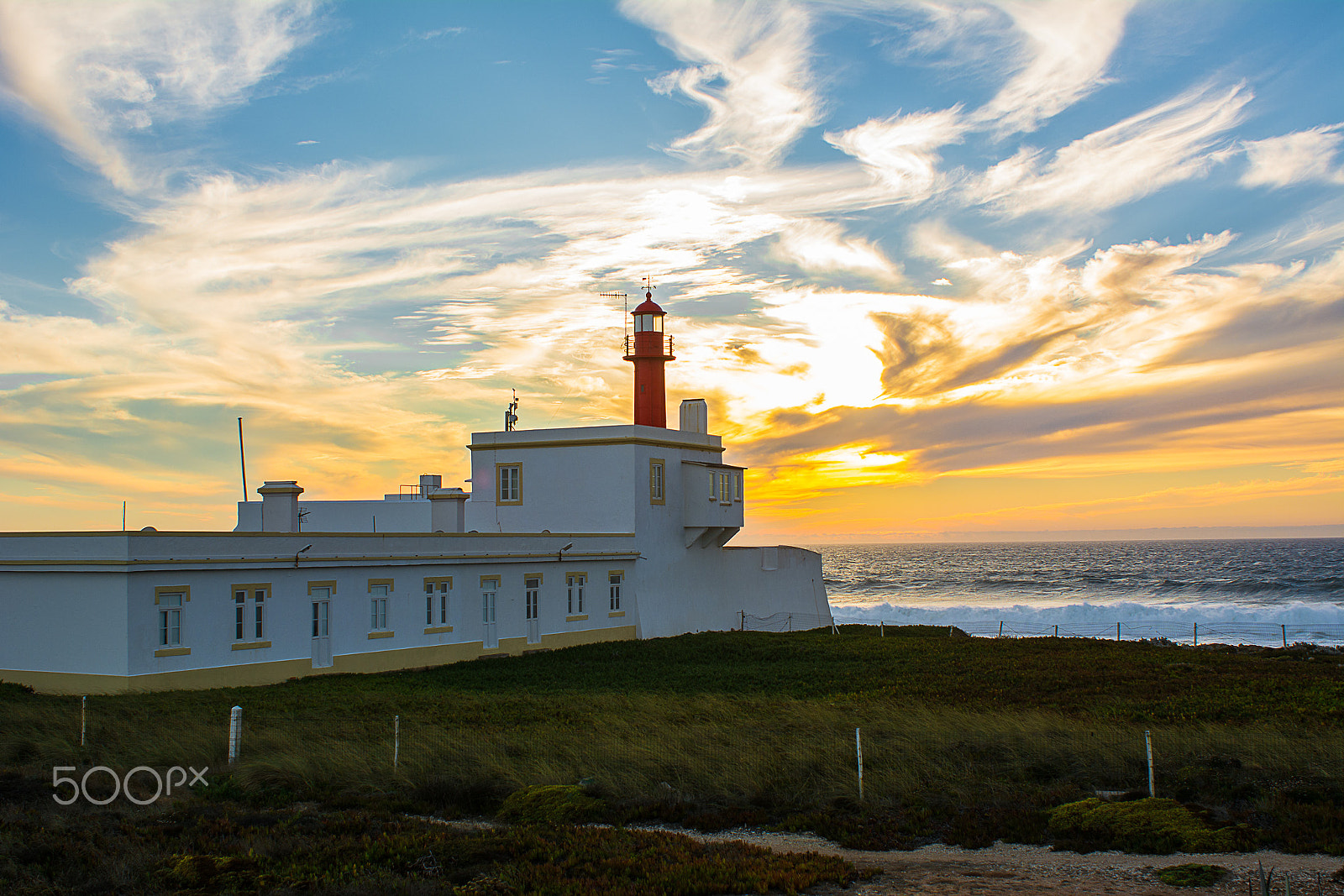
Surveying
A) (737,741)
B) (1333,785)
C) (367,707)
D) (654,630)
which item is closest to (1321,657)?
(654,630)

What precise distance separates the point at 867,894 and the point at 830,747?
465 cm

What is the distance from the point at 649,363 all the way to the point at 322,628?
1722cm

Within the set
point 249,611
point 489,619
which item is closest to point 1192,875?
point 249,611

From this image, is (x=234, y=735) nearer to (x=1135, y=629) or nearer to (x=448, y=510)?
(x=448, y=510)

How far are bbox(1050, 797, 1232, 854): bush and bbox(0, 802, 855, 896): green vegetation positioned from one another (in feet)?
8.19

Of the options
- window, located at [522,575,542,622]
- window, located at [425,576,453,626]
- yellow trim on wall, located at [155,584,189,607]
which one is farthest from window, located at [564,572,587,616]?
yellow trim on wall, located at [155,584,189,607]

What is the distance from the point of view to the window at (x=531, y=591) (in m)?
28.0

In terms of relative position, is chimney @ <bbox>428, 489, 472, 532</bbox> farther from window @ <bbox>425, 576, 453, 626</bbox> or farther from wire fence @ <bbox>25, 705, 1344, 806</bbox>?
wire fence @ <bbox>25, 705, 1344, 806</bbox>


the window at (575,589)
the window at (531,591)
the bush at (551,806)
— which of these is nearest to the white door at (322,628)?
the window at (531,591)

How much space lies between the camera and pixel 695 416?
36844 millimetres

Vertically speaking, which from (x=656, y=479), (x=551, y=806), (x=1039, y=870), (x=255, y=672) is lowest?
(x=1039, y=870)

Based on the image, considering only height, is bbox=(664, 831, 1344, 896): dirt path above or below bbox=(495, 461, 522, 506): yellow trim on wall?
below

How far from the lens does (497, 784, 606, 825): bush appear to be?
33.7ft

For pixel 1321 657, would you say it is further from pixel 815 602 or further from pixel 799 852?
pixel 799 852
